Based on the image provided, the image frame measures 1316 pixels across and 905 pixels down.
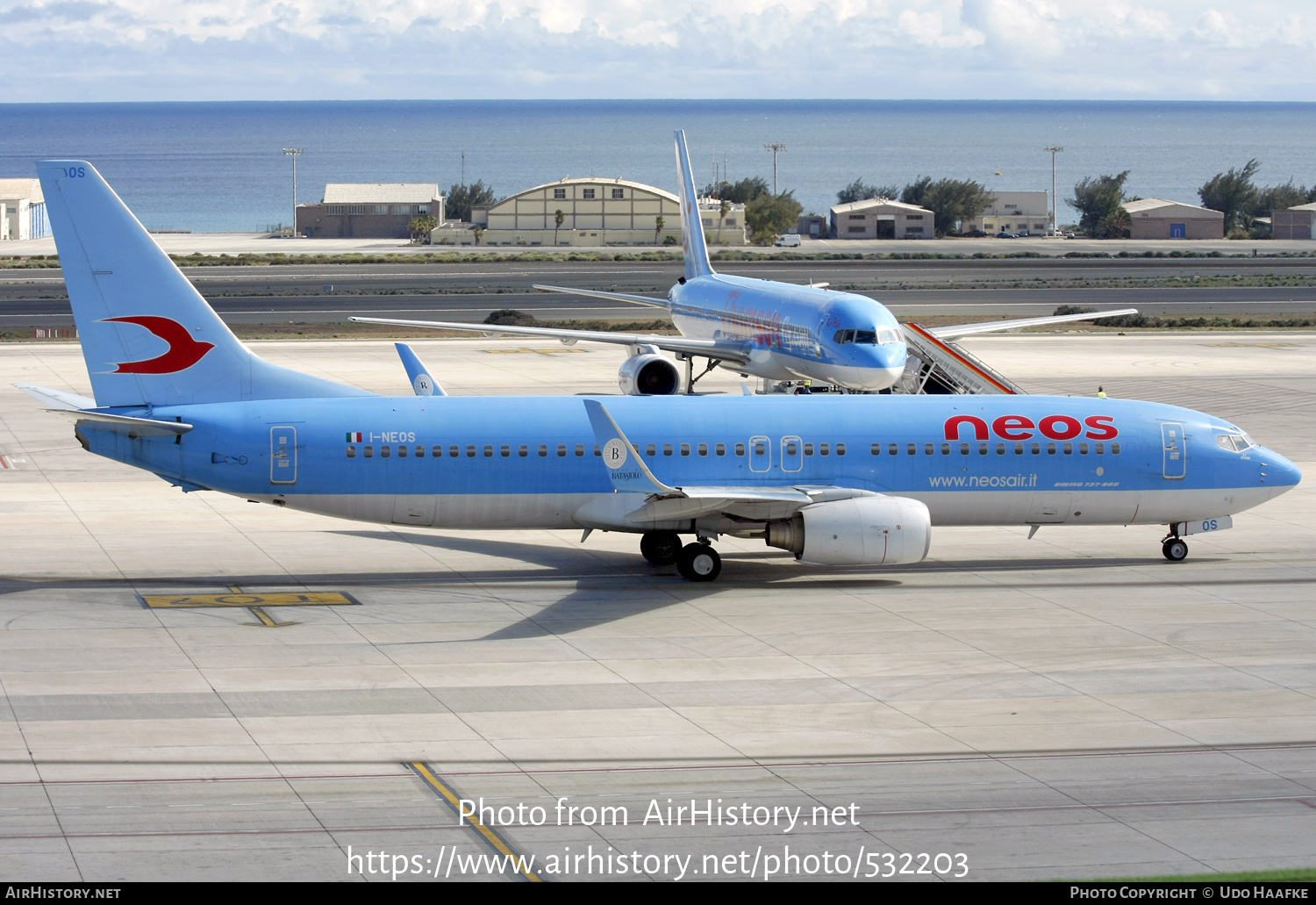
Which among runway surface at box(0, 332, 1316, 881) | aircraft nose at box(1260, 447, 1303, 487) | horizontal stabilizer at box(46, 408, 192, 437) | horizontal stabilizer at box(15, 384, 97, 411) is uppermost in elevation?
horizontal stabilizer at box(15, 384, 97, 411)

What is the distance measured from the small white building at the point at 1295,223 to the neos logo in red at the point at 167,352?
165110 mm

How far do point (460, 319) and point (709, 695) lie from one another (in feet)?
223

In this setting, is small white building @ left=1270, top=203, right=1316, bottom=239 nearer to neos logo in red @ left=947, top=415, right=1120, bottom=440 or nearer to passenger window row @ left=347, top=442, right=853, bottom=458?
neos logo in red @ left=947, top=415, right=1120, bottom=440

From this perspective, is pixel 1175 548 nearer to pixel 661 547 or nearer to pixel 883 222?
pixel 661 547

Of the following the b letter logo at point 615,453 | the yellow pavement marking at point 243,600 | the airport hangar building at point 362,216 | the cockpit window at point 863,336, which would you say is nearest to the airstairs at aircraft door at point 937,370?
the cockpit window at point 863,336

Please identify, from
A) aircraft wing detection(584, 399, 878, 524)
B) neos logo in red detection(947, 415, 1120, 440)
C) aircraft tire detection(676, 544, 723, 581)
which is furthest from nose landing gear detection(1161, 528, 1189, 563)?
aircraft tire detection(676, 544, 723, 581)

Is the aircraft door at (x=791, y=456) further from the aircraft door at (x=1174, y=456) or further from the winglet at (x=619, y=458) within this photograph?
the aircraft door at (x=1174, y=456)

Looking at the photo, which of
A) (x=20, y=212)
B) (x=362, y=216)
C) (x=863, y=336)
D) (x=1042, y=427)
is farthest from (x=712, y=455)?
(x=20, y=212)

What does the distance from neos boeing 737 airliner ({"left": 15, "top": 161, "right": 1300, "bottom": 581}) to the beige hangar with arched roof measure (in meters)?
127

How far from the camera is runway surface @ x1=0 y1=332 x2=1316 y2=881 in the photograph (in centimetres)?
1817

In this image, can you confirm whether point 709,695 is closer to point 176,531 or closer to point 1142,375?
point 176,531

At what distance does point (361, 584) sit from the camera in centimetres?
3247

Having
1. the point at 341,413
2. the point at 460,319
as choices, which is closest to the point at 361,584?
the point at 341,413

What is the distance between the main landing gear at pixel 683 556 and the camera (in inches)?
1286
